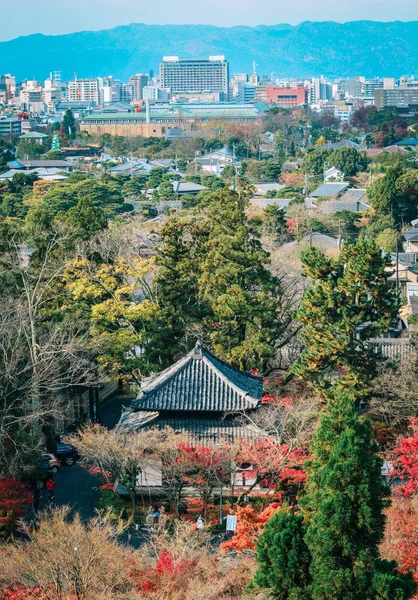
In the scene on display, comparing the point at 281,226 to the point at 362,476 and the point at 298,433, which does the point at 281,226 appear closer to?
the point at 298,433

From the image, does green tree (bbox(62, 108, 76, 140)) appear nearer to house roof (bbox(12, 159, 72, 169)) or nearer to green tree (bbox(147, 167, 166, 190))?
house roof (bbox(12, 159, 72, 169))

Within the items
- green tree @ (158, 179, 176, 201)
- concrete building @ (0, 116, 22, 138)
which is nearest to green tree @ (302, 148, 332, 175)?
green tree @ (158, 179, 176, 201)

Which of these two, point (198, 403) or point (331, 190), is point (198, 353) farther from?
point (331, 190)

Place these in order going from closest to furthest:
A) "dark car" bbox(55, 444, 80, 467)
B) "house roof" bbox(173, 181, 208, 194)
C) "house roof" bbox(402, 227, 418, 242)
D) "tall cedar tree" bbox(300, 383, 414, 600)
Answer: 1. "tall cedar tree" bbox(300, 383, 414, 600)
2. "dark car" bbox(55, 444, 80, 467)
3. "house roof" bbox(402, 227, 418, 242)
4. "house roof" bbox(173, 181, 208, 194)

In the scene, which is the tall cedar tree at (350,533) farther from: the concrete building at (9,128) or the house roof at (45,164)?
the concrete building at (9,128)

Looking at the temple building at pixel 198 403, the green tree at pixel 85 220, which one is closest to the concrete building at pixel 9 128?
the green tree at pixel 85 220

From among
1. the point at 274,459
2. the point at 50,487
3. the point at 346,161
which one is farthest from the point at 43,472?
the point at 346,161
